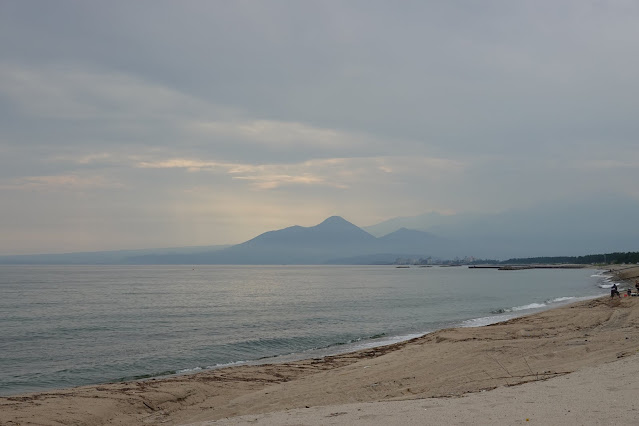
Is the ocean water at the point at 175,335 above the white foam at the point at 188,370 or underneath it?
underneath

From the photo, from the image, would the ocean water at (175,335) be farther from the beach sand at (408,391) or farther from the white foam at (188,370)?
the beach sand at (408,391)

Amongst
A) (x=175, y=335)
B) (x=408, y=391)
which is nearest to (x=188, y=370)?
(x=175, y=335)

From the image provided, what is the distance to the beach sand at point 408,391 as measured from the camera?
944cm

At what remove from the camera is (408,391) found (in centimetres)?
1464

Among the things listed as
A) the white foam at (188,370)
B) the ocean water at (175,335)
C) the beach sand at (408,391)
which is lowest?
the ocean water at (175,335)

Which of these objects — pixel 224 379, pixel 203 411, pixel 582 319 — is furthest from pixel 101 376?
pixel 582 319

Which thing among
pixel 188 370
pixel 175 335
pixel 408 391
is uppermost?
pixel 408 391

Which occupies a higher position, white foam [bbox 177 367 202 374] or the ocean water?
white foam [bbox 177 367 202 374]

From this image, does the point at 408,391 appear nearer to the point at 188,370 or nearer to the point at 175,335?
the point at 188,370

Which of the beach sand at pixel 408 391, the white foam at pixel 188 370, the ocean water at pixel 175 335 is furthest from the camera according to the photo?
the ocean water at pixel 175 335

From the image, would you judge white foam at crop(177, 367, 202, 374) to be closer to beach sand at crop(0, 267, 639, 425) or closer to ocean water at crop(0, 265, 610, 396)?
ocean water at crop(0, 265, 610, 396)

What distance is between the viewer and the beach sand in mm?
9438

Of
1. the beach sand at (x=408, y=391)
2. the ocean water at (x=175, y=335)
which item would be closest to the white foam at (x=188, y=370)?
the ocean water at (x=175, y=335)

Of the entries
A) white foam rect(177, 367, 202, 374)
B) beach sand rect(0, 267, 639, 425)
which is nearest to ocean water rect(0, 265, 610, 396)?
white foam rect(177, 367, 202, 374)
